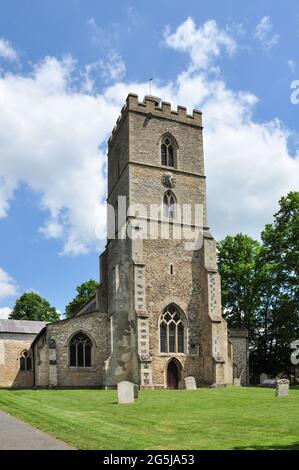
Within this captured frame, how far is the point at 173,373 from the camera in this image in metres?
28.3

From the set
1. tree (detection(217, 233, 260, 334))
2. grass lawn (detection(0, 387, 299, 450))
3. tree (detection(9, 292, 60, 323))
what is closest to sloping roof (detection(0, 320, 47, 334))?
tree (detection(9, 292, 60, 323))

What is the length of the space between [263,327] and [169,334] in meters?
14.7

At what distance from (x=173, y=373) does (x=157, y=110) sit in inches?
695

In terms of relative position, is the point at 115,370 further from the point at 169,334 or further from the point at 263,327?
the point at 263,327

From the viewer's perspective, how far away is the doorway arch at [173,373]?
28.1 m

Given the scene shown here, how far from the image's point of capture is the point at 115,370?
2794 cm

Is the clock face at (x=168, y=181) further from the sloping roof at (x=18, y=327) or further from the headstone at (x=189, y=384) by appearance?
the sloping roof at (x=18, y=327)

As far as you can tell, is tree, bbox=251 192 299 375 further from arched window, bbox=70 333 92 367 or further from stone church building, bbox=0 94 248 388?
arched window, bbox=70 333 92 367

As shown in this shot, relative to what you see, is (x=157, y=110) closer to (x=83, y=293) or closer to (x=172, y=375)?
(x=172, y=375)

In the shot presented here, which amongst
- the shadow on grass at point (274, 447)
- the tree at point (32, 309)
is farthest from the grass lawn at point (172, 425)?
the tree at point (32, 309)

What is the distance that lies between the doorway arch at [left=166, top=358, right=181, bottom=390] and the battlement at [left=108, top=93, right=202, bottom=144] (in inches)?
646

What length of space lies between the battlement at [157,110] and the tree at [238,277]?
12.7 m

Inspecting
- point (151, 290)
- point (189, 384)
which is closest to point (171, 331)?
point (151, 290)

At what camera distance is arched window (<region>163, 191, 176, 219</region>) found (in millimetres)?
30786
